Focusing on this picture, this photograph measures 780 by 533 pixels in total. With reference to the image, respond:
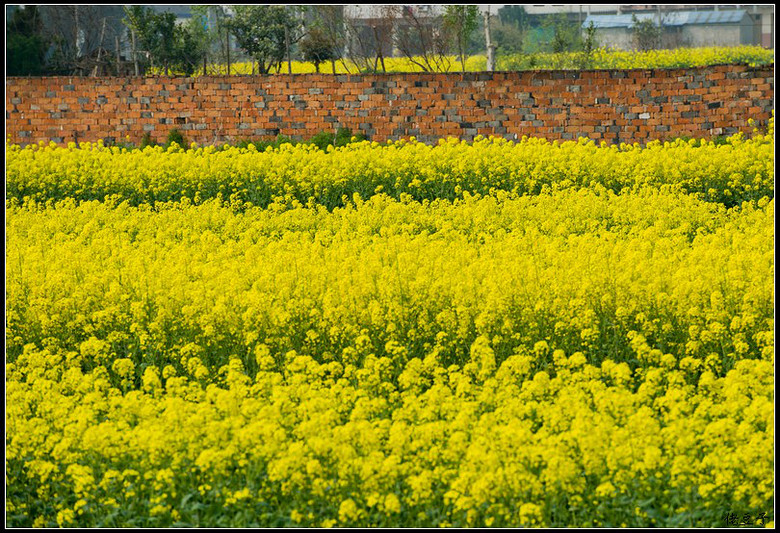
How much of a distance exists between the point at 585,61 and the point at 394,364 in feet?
86.5

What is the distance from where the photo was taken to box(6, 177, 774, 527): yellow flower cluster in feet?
12.8

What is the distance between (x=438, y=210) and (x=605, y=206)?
1.41 metres

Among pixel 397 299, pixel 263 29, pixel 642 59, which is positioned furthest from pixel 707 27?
pixel 397 299

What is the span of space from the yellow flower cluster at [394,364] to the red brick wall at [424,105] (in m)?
4.87

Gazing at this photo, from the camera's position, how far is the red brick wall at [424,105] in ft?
50.8

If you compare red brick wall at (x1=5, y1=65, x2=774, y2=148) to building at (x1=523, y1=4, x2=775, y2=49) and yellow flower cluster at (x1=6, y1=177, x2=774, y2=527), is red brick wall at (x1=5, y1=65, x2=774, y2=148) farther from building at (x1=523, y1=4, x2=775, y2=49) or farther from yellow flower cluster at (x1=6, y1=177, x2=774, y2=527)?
building at (x1=523, y1=4, x2=775, y2=49)

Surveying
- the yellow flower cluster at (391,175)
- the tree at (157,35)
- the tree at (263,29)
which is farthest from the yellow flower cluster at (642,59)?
the yellow flower cluster at (391,175)

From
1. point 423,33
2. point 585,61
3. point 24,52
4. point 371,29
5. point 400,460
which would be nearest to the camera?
point 400,460

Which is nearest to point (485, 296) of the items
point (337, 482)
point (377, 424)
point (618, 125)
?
point (377, 424)

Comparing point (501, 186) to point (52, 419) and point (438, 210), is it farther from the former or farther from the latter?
point (52, 419)

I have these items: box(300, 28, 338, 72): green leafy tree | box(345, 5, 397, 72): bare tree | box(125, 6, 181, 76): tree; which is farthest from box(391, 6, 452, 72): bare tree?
box(125, 6, 181, 76): tree

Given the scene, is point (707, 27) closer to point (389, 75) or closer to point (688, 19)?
point (688, 19)

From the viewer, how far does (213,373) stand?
5805mm

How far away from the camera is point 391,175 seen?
11.8 meters
